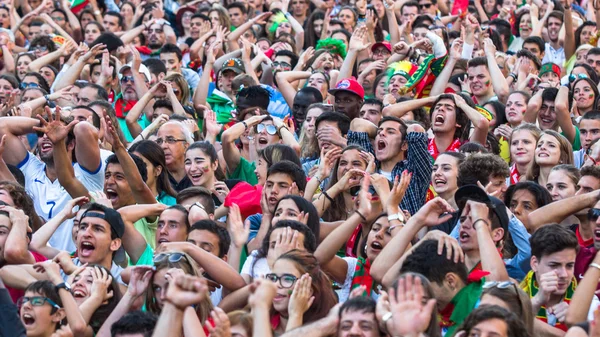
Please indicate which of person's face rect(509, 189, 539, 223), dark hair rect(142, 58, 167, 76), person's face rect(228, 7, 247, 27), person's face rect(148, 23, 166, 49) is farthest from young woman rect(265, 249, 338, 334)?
person's face rect(228, 7, 247, 27)

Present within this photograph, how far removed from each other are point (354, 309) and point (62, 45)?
27.3 feet

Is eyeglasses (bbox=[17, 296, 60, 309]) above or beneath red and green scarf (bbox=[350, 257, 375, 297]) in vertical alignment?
above

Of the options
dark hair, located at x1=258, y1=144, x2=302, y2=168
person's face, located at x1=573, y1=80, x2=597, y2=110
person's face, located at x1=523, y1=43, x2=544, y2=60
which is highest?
dark hair, located at x1=258, y1=144, x2=302, y2=168

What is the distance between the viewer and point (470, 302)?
20.2 feet

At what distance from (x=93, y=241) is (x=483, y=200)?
2.37 m

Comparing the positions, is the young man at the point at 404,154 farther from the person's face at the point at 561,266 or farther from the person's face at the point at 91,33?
the person's face at the point at 91,33

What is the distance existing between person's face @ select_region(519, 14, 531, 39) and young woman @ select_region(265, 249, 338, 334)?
870 cm

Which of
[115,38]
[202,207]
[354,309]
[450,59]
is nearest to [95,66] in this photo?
[115,38]

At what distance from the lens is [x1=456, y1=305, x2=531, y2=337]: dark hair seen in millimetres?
5484

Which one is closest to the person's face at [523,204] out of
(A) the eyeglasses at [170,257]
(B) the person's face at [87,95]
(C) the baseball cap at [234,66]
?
(A) the eyeglasses at [170,257]

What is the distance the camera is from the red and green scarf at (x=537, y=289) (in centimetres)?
656

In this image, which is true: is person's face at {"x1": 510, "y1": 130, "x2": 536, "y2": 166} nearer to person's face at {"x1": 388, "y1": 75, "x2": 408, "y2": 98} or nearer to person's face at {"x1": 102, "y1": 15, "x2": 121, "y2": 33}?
person's face at {"x1": 388, "y1": 75, "x2": 408, "y2": 98}

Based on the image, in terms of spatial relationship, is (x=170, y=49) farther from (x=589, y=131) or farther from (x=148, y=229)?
(x=589, y=131)

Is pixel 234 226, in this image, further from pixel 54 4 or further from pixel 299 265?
pixel 54 4
